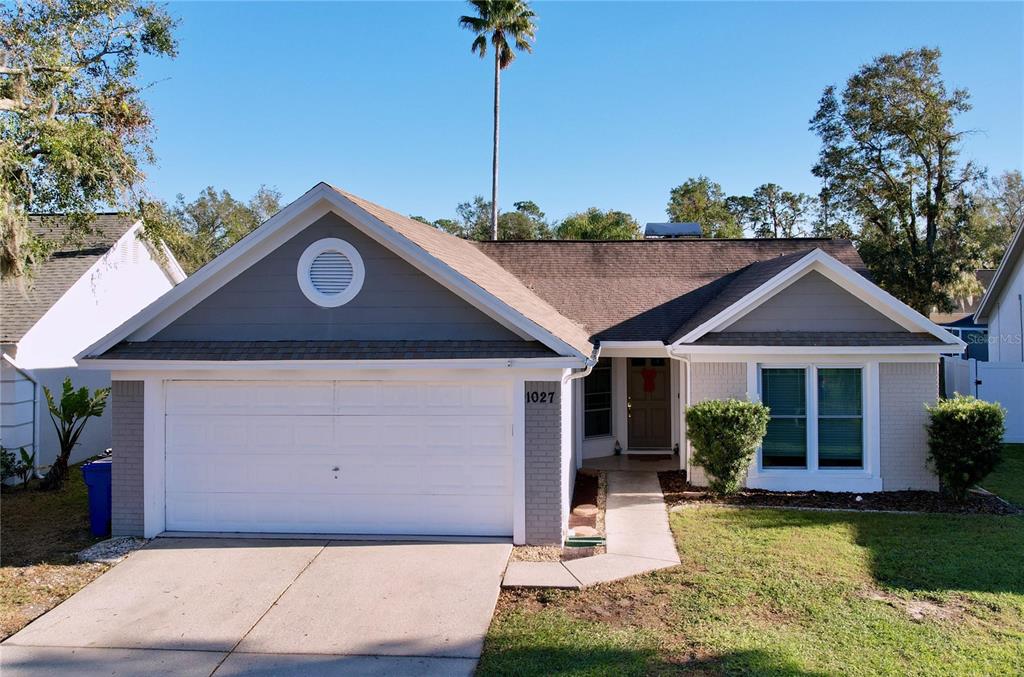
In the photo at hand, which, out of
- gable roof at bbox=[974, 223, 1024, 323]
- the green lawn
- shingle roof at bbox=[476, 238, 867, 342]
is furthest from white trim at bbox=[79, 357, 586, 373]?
gable roof at bbox=[974, 223, 1024, 323]

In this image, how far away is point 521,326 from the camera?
847cm

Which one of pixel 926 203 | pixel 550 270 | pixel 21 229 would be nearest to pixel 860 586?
pixel 550 270

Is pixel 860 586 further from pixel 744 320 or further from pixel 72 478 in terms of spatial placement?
pixel 72 478

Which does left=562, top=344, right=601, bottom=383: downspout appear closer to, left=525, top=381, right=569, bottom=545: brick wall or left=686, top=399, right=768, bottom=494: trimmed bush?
left=525, top=381, right=569, bottom=545: brick wall

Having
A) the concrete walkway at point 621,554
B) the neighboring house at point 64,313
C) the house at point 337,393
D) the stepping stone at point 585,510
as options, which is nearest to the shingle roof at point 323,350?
the house at point 337,393

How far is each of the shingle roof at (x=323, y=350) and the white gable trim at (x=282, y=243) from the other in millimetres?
186

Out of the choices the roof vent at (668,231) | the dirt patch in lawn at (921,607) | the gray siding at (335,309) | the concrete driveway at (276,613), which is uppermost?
the roof vent at (668,231)

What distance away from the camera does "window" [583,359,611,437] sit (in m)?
13.6

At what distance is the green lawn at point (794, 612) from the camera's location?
5340 millimetres

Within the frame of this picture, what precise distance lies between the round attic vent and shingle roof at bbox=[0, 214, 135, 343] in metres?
7.68

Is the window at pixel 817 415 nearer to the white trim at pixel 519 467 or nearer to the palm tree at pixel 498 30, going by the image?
the white trim at pixel 519 467

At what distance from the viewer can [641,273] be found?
15.2 metres

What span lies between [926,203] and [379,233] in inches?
1134

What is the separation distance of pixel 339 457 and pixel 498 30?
2539 cm
